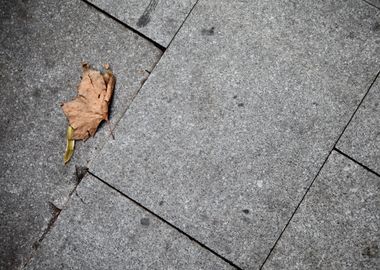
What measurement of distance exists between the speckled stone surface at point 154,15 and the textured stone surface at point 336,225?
1.47m

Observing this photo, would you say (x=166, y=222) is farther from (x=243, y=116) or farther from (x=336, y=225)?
(x=336, y=225)

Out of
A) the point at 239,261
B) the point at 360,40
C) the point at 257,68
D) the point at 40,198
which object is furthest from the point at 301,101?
the point at 40,198

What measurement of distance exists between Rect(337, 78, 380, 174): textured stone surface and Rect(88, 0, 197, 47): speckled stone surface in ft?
4.61

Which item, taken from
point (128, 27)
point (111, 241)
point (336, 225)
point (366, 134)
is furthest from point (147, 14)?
point (336, 225)

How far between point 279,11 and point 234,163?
1.14 meters

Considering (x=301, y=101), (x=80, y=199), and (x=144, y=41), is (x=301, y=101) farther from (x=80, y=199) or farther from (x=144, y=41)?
(x=80, y=199)

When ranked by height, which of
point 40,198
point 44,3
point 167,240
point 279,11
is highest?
point 279,11

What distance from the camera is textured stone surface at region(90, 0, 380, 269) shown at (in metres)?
2.69

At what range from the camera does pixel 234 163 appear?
2.73 meters

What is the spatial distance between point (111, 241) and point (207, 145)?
3.02 feet

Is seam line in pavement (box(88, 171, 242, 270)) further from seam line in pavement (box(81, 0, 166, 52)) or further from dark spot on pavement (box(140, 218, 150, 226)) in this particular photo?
seam line in pavement (box(81, 0, 166, 52))

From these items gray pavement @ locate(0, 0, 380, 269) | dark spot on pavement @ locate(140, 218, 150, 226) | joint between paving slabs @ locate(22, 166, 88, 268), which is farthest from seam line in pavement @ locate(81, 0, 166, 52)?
dark spot on pavement @ locate(140, 218, 150, 226)

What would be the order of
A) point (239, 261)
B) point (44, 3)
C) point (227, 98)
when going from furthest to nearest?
1. point (44, 3)
2. point (227, 98)
3. point (239, 261)

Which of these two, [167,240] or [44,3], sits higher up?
[44,3]
